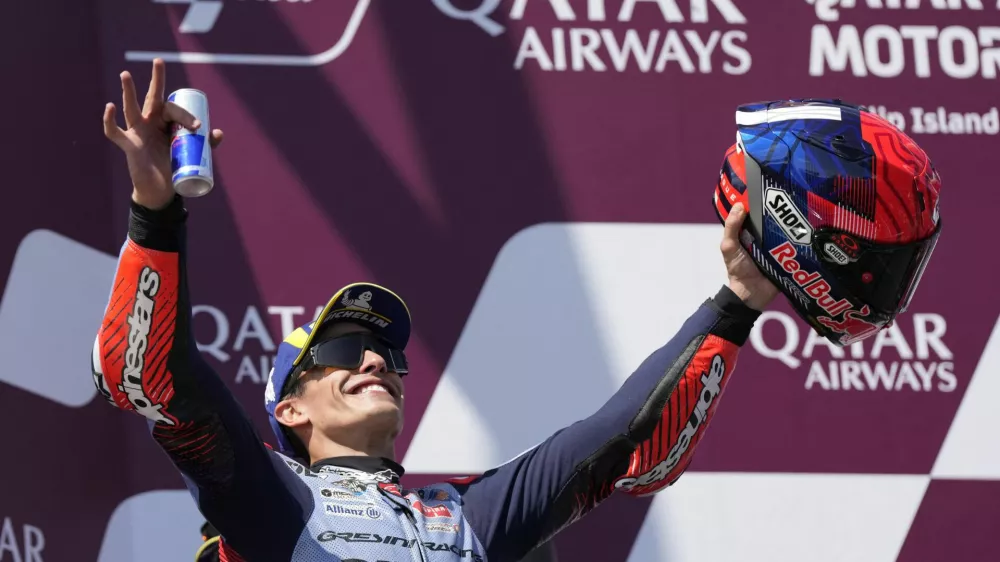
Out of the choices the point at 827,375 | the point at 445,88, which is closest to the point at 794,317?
the point at 827,375

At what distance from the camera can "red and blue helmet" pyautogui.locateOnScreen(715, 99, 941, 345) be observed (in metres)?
1.80

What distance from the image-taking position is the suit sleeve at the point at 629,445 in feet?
6.22

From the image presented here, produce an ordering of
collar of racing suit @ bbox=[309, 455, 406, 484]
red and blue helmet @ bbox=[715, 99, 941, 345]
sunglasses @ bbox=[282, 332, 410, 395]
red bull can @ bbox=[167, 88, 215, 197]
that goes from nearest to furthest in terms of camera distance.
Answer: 1. red bull can @ bbox=[167, 88, 215, 197]
2. red and blue helmet @ bbox=[715, 99, 941, 345]
3. collar of racing suit @ bbox=[309, 455, 406, 484]
4. sunglasses @ bbox=[282, 332, 410, 395]

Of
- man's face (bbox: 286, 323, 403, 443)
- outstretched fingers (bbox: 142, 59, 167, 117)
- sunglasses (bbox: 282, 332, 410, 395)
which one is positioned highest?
outstretched fingers (bbox: 142, 59, 167, 117)

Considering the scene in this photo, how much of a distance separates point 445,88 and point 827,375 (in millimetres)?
966

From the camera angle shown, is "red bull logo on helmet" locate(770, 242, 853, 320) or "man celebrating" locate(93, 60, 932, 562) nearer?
"man celebrating" locate(93, 60, 932, 562)

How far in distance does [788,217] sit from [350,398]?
0.70 meters

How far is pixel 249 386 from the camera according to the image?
9.14ft

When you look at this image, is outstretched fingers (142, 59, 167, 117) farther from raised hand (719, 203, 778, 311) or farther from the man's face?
raised hand (719, 203, 778, 311)

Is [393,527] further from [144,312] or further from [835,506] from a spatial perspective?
[835,506]

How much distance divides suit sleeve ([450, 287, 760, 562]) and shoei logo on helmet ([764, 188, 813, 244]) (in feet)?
0.43

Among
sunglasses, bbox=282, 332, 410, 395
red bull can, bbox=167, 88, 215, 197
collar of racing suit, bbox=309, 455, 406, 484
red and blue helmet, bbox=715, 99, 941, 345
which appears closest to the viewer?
red bull can, bbox=167, 88, 215, 197

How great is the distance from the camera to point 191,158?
5.21 ft

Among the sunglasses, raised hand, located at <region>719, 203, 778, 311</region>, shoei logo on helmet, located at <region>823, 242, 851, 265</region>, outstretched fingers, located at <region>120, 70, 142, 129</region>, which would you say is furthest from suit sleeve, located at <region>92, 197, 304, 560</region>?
shoei logo on helmet, located at <region>823, 242, 851, 265</region>
